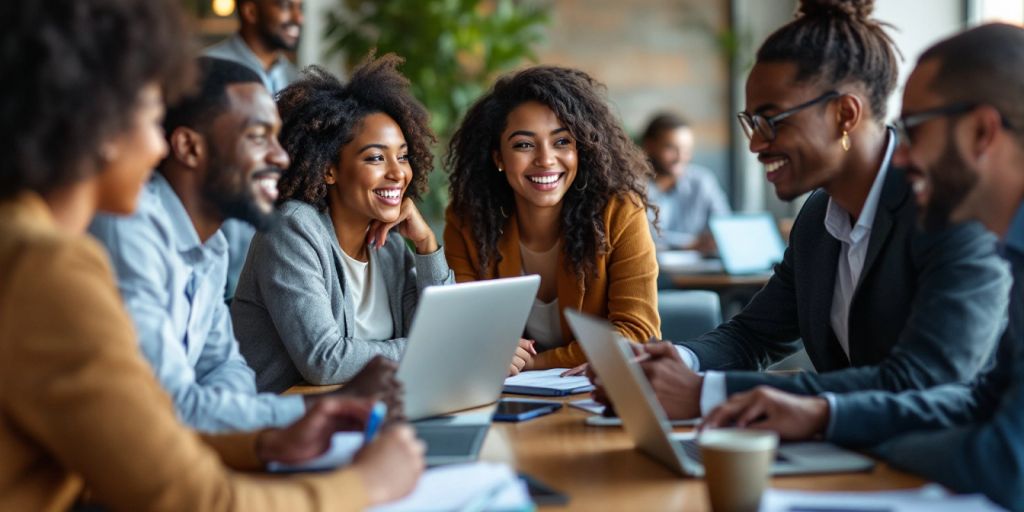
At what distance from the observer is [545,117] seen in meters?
2.86

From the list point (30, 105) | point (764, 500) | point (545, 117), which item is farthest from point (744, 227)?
point (30, 105)

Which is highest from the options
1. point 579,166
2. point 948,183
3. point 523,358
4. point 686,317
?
point 948,183

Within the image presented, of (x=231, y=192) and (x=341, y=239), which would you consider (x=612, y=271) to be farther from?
(x=231, y=192)

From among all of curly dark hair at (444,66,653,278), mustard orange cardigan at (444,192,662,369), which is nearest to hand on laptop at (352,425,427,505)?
mustard orange cardigan at (444,192,662,369)

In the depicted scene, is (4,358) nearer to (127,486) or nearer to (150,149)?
(127,486)

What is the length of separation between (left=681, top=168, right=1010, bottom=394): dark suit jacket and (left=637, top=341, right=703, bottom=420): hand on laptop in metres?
0.06

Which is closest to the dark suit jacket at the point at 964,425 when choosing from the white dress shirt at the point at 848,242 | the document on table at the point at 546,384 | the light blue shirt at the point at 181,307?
the white dress shirt at the point at 848,242

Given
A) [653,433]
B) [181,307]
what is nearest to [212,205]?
[181,307]

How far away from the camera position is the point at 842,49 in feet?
6.59

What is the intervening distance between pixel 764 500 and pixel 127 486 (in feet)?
2.33

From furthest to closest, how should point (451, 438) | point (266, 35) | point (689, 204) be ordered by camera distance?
point (689, 204), point (266, 35), point (451, 438)

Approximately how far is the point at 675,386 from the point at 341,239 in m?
1.15

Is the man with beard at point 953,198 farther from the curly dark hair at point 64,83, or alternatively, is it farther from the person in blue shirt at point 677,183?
the person in blue shirt at point 677,183

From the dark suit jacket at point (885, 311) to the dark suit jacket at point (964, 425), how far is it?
5cm
